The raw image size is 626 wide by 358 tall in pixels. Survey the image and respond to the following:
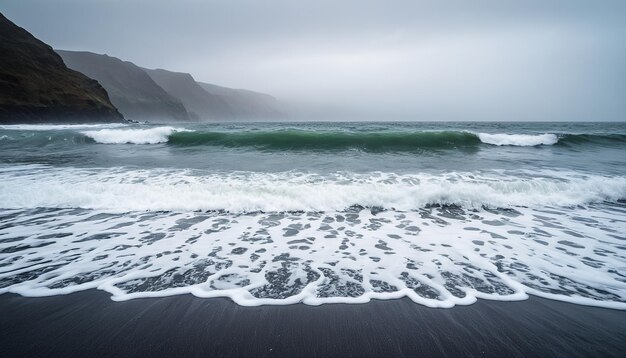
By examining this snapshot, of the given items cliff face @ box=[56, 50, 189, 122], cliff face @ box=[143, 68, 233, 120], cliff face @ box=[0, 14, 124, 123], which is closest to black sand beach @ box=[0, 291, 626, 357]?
cliff face @ box=[0, 14, 124, 123]

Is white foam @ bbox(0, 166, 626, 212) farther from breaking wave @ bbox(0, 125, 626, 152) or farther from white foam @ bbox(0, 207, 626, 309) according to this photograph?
breaking wave @ bbox(0, 125, 626, 152)

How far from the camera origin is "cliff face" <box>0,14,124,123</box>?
32.3 m

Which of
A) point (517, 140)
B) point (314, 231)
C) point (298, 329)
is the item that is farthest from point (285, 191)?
point (517, 140)

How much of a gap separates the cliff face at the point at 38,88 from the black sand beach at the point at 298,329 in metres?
44.3

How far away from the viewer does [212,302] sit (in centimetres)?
246

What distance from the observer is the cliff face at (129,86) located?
363ft

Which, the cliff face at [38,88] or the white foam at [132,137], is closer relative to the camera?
the white foam at [132,137]

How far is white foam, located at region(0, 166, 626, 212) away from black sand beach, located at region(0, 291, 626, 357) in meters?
2.86

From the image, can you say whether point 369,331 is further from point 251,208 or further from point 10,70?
point 10,70

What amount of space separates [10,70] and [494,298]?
2196 inches

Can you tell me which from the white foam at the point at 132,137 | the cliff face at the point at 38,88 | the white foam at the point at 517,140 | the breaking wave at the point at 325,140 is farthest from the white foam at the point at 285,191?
the cliff face at the point at 38,88

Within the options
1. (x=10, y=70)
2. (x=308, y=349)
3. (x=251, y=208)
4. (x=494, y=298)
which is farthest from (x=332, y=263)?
Answer: (x=10, y=70)

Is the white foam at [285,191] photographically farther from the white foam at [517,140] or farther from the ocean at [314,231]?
the white foam at [517,140]

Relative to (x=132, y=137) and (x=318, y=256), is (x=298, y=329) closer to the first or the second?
(x=318, y=256)
